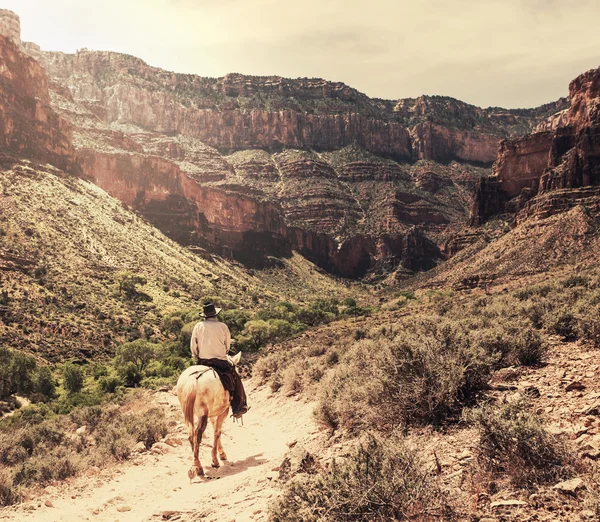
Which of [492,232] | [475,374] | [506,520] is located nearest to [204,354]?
[475,374]

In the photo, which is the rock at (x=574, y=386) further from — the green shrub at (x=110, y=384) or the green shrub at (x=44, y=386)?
the green shrub at (x=44, y=386)

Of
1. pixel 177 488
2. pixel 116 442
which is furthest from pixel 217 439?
pixel 116 442

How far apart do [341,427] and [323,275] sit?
16565 cm

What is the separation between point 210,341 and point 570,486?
28.6 ft

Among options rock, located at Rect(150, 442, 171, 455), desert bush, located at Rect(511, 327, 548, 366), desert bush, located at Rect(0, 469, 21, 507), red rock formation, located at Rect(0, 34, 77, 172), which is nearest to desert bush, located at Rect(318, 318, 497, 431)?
desert bush, located at Rect(511, 327, 548, 366)

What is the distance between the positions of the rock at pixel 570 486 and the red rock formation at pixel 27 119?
127 m

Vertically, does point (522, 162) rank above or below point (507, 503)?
above

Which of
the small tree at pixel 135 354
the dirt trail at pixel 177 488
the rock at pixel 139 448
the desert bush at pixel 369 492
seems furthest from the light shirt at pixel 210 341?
the small tree at pixel 135 354

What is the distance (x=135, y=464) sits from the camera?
40.6ft

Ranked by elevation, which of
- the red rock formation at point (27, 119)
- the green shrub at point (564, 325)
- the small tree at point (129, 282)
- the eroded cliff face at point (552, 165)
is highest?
the red rock formation at point (27, 119)

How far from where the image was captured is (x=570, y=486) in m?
4.82

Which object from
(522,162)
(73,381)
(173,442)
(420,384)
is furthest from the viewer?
(522,162)

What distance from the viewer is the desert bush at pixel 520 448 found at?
17.5 feet

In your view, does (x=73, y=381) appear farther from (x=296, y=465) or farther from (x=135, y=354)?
(x=296, y=465)
